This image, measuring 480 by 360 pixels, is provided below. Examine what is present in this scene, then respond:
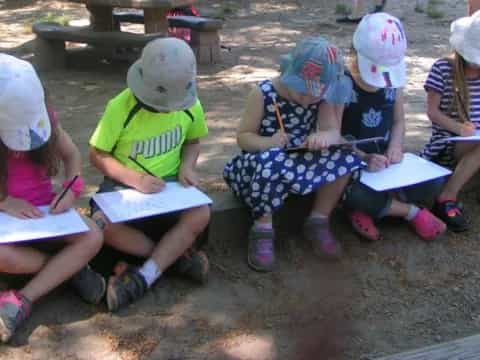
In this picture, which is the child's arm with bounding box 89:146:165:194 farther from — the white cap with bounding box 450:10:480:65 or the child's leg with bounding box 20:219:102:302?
the white cap with bounding box 450:10:480:65

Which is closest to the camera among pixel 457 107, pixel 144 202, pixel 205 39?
pixel 144 202

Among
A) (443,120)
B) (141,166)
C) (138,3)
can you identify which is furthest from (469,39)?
(138,3)

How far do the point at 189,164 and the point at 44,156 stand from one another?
23.7 inches

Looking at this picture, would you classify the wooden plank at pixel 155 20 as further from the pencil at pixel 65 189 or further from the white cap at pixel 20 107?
the white cap at pixel 20 107

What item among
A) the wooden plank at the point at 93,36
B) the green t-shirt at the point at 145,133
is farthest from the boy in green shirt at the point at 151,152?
the wooden plank at the point at 93,36

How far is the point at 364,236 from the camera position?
314cm

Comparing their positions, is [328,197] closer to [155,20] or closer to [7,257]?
[7,257]

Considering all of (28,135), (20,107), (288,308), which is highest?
(20,107)

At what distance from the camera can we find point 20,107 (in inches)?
89.6

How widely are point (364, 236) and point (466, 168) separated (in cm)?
62

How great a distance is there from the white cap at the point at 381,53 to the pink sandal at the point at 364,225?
1.88 ft

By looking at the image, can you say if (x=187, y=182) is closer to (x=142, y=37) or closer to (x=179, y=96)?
(x=179, y=96)

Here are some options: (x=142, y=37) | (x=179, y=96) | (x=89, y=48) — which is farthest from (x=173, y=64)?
(x=89, y=48)

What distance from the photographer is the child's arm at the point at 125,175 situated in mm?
2689
